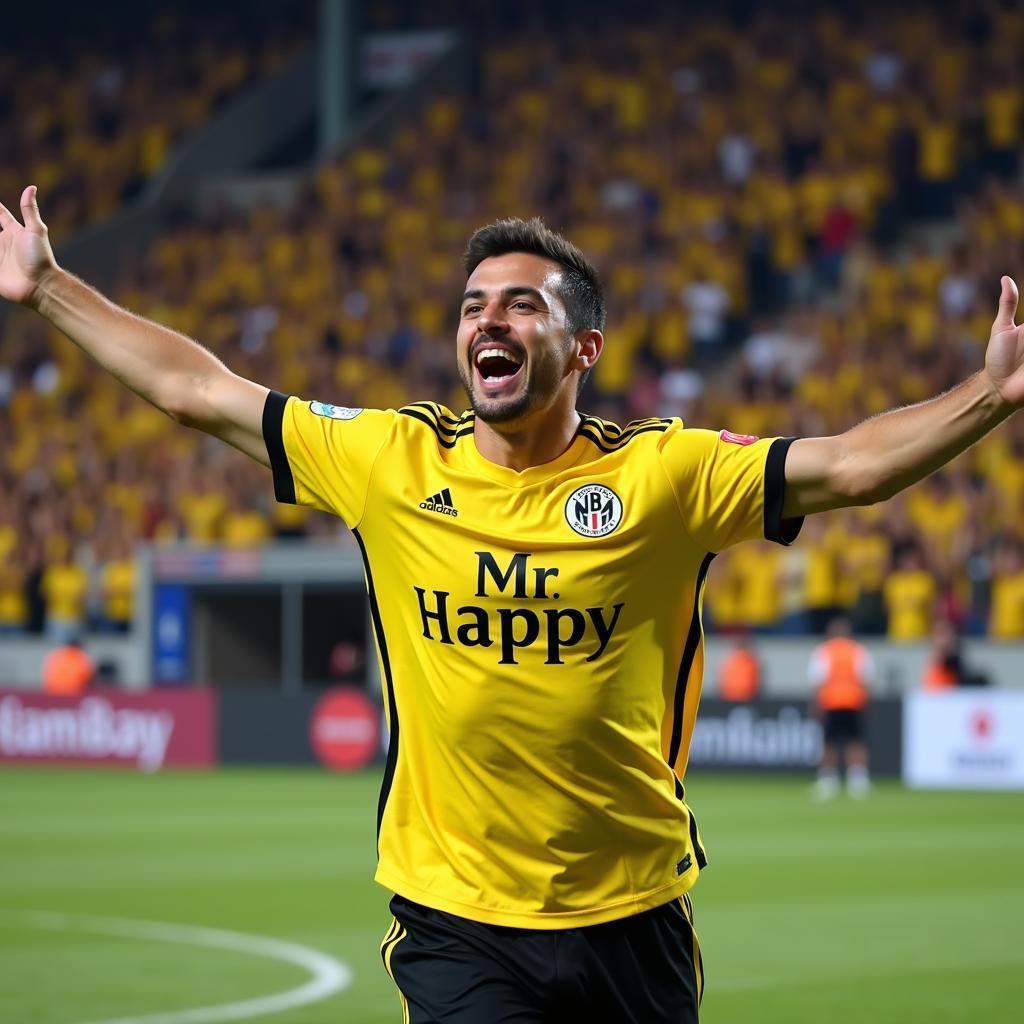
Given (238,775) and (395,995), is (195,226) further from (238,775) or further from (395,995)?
(395,995)

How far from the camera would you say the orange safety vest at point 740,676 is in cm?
2445

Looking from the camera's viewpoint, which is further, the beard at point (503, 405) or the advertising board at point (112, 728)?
the advertising board at point (112, 728)

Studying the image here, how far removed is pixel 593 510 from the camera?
4.60 m

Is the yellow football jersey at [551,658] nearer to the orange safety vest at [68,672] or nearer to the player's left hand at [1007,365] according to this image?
the player's left hand at [1007,365]

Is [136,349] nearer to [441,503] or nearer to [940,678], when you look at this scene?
[441,503]

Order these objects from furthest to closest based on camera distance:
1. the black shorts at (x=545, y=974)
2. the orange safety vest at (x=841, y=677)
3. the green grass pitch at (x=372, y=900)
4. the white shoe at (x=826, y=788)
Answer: the orange safety vest at (x=841, y=677) < the white shoe at (x=826, y=788) < the green grass pitch at (x=372, y=900) < the black shorts at (x=545, y=974)

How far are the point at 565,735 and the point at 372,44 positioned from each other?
118 feet

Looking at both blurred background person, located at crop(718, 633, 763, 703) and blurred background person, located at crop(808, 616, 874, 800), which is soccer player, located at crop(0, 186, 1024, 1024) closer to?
blurred background person, located at crop(808, 616, 874, 800)

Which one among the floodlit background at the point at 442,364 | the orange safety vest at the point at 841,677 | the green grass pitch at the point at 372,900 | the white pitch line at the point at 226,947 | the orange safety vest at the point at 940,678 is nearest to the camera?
the white pitch line at the point at 226,947

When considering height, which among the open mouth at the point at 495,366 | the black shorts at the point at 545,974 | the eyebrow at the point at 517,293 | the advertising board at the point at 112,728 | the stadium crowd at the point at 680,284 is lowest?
the advertising board at the point at 112,728

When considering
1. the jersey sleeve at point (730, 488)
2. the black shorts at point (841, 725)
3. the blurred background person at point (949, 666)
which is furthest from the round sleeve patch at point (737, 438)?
the blurred background person at point (949, 666)

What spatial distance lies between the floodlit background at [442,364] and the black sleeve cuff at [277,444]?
7.77 metres

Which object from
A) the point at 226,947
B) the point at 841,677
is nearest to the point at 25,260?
the point at 226,947

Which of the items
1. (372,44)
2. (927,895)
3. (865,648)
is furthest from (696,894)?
(372,44)
